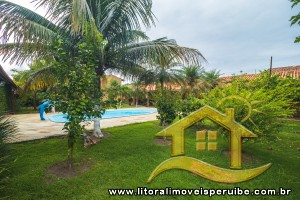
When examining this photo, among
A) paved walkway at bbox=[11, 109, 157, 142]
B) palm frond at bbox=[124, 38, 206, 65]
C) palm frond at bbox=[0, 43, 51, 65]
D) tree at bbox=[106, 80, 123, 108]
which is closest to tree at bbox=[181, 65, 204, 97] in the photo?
paved walkway at bbox=[11, 109, 157, 142]

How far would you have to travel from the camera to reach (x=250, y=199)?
310 centimetres

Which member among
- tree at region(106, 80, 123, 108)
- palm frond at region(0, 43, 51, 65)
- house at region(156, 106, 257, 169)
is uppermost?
palm frond at region(0, 43, 51, 65)

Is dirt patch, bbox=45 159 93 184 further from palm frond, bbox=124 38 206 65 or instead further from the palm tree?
palm frond, bbox=124 38 206 65

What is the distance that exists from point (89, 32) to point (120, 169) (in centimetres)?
348

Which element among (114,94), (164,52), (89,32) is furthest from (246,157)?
(89,32)

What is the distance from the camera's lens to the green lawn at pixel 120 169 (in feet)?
10.3

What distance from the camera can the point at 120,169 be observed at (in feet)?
13.2

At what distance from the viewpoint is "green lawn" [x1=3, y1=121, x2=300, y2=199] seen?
10.3 feet

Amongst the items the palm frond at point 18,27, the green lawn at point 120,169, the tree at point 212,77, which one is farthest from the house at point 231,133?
the tree at point 212,77

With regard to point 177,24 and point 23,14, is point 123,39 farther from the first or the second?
point 177,24

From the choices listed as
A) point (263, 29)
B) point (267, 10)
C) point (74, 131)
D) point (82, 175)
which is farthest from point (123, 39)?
point (263, 29)

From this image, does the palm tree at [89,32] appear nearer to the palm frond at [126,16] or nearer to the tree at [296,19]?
the palm frond at [126,16]

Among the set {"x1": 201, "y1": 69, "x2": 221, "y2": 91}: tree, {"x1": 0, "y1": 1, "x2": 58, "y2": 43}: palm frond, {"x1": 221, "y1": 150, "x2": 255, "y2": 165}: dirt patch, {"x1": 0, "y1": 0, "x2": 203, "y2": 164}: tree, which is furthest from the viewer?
{"x1": 201, "y1": 69, "x2": 221, "y2": 91}: tree

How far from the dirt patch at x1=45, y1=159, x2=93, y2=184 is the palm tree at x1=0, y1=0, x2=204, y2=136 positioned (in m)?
2.62
